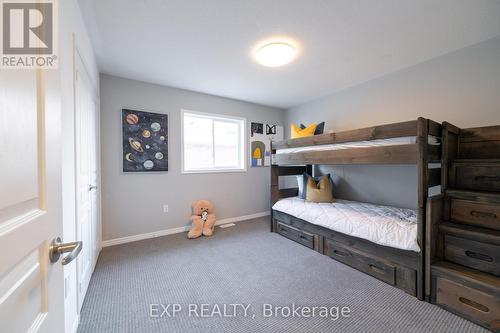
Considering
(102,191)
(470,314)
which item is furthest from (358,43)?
(102,191)

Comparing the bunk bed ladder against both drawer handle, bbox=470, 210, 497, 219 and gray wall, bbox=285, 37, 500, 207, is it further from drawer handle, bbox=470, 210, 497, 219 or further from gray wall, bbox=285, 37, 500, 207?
gray wall, bbox=285, 37, 500, 207

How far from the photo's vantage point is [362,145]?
2.16 m

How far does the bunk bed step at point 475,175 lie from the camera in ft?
5.72

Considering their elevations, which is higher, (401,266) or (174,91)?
(174,91)

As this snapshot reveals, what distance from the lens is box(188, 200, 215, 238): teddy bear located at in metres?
3.19

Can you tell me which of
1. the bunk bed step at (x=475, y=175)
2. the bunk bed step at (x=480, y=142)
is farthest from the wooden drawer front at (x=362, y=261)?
the bunk bed step at (x=480, y=142)

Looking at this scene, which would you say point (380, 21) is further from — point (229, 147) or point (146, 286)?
point (146, 286)

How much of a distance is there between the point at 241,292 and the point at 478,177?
2.36 metres

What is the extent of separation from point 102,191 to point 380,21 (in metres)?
3.68

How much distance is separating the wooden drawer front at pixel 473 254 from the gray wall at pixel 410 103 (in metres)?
1.04

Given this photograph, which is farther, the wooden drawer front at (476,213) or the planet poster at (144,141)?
the planet poster at (144,141)

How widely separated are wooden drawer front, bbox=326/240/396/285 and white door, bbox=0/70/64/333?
237cm

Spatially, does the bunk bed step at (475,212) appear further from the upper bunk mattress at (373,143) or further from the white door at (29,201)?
the white door at (29,201)

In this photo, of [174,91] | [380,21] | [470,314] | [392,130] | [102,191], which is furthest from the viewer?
[174,91]
